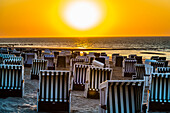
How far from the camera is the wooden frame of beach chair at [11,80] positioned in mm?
9234

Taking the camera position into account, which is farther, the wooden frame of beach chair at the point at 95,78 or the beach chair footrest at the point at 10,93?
the wooden frame of beach chair at the point at 95,78

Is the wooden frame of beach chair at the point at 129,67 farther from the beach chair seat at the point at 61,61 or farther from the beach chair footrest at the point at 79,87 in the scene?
the beach chair seat at the point at 61,61

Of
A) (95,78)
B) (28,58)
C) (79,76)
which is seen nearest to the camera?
(95,78)

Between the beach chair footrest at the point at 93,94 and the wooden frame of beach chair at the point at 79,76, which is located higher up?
the wooden frame of beach chair at the point at 79,76

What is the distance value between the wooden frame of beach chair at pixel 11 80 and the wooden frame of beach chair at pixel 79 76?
2509 mm

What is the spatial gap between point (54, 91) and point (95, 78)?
7.67ft

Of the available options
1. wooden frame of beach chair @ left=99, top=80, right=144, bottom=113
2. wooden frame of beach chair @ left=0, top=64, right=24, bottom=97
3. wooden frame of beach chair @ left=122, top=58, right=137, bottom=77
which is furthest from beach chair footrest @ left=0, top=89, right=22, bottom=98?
wooden frame of beach chair @ left=122, top=58, right=137, bottom=77

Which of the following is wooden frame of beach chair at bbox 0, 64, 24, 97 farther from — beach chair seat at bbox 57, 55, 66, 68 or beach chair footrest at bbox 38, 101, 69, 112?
beach chair seat at bbox 57, 55, 66, 68

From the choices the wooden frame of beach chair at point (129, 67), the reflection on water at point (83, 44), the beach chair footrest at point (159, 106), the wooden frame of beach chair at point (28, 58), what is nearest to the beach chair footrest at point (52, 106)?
the beach chair footrest at point (159, 106)

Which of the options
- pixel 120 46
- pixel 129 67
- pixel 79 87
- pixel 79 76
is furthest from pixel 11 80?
pixel 120 46

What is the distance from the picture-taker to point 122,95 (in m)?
6.14

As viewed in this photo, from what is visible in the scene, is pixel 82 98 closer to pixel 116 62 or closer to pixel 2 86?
pixel 2 86

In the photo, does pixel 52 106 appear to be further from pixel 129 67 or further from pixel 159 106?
pixel 129 67

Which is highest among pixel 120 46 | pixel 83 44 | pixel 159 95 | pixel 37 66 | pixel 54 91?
pixel 83 44
